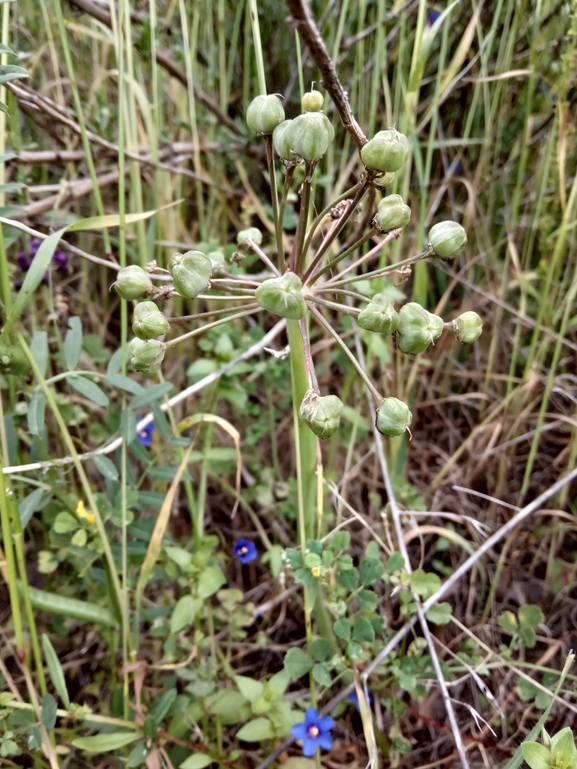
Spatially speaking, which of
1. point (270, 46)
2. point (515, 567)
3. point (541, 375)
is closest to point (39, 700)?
point (515, 567)

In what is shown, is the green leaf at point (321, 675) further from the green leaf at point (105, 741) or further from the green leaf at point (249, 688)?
the green leaf at point (105, 741)

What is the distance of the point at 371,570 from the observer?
1113mm

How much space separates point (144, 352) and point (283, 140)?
0.39m

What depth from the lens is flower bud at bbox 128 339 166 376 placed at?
876 millimetres

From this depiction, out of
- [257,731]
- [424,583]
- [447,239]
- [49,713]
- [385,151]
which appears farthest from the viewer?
[424,583]

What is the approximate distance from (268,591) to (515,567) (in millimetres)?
739

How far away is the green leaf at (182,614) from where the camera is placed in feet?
3.75

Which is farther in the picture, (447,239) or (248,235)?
(248,235)

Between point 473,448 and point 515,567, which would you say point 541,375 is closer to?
point 473,448

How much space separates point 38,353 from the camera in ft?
3.72

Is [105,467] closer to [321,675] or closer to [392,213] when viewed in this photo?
[321,675]

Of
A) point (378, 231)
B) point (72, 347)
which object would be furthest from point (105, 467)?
point (378, 231)

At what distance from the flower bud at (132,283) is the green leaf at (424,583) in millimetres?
835

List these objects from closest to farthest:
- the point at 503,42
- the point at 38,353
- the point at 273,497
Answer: the point at 38,353, the point at 503,42, the point at 273,497
